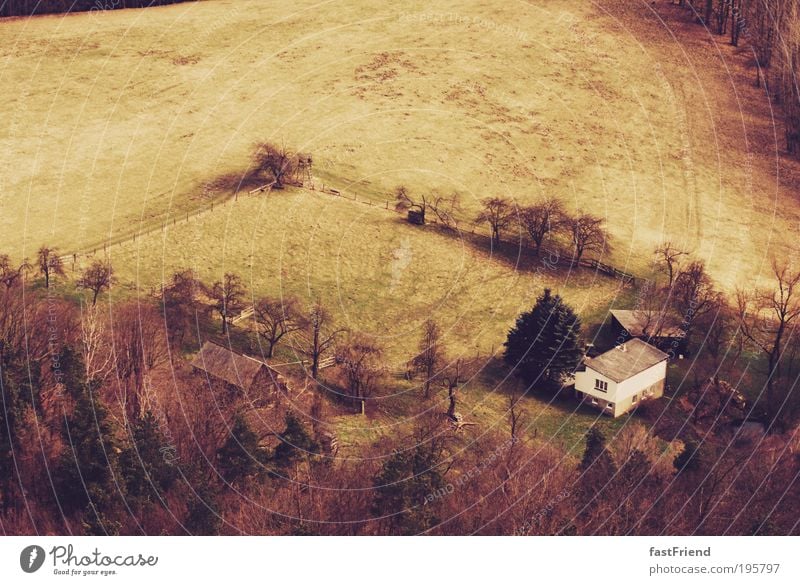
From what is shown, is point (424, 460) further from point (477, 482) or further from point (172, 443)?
point (172, 443)

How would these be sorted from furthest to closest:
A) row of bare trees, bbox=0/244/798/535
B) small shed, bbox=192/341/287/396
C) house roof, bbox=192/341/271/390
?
house roof, bbox=192/341/271/390, small shed, bbox=192/341/287/396, row of bare trees, bbox=0/244/798/535

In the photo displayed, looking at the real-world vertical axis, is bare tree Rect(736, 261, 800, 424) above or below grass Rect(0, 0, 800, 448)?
below

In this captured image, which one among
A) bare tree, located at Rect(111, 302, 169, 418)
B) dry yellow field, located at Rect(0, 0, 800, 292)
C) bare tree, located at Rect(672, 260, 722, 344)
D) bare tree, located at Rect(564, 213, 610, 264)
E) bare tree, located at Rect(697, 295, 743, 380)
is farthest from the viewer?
dry yellow field, located at Rect(0, 0, 800, 292)

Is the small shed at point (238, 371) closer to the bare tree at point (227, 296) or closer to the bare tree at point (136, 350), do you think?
the bare tree at point (136, 350)

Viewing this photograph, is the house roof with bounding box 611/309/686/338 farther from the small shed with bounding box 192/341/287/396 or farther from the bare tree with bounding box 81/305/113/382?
the bare tree with bounding box 81/305/113/382

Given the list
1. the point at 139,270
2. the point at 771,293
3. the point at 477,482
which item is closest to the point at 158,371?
the point at 139,270

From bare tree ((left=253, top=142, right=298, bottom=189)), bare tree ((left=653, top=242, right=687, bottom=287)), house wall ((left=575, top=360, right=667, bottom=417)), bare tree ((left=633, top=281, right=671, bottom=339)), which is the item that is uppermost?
bare tree ((left=253, top=142, right=298, bottom=189))

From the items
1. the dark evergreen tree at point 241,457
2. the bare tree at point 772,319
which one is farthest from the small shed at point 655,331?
the dark evergreen tree at point 241,457

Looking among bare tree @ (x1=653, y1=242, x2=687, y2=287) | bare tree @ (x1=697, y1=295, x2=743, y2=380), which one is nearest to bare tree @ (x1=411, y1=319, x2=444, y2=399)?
bare tree @ (x1=697, y1=295, x2=743, y2=380)
